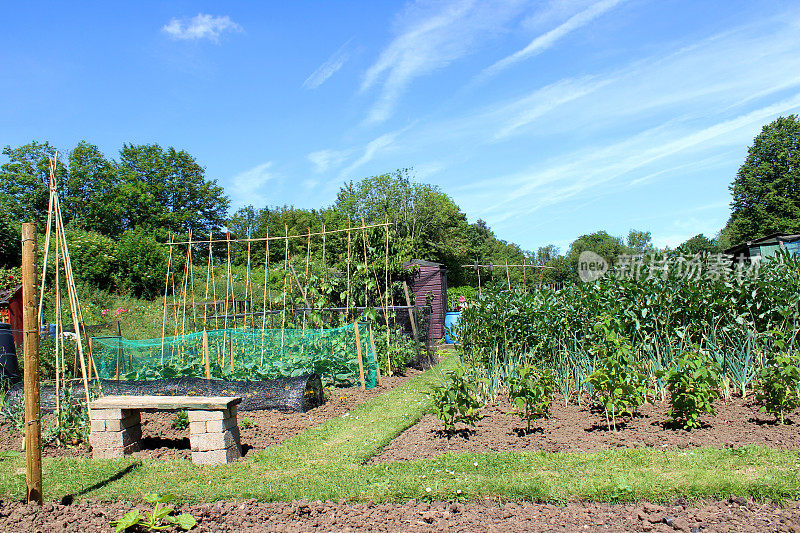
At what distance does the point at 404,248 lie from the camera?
1106cm

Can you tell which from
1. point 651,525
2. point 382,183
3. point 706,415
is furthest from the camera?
point 382,183

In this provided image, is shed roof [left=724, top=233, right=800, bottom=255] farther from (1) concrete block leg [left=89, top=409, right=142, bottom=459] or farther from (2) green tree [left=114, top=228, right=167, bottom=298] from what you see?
(2) green tree [left=114, top=228, right=167, bottom=298]

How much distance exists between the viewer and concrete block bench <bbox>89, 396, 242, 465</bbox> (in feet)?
15.3

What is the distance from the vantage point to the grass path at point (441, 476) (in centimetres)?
340

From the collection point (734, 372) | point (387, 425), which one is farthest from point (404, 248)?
point (734, 372)

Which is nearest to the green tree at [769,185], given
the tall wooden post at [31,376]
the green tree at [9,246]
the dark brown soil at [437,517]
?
the dark brown soil at [437,517]

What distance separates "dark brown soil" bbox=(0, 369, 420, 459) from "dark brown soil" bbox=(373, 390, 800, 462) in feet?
4.37

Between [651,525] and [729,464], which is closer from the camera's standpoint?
[651,525]

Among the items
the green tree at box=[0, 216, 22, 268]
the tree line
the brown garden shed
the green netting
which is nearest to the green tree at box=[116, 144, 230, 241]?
the tree line

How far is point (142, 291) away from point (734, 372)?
68.3 feet

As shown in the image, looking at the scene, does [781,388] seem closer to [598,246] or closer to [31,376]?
[31,376]

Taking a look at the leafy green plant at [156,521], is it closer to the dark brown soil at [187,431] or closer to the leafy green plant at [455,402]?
the dark brown soil at [187,431]

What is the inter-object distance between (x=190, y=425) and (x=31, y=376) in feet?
4.40

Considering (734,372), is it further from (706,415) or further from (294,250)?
(294,250)
